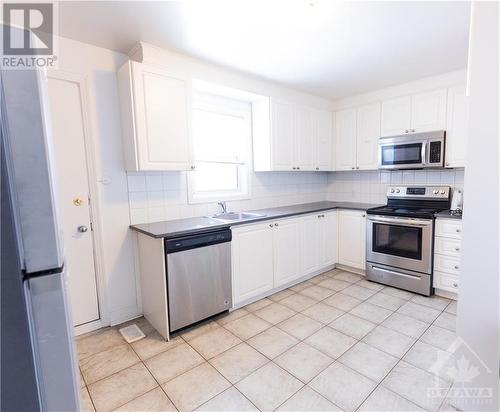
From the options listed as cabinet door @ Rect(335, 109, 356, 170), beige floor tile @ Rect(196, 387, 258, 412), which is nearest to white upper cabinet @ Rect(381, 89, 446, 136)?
cabinet door @ Rect(335, 109, 356, 170)

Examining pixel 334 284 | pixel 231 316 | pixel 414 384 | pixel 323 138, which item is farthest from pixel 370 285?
pixel 323 138

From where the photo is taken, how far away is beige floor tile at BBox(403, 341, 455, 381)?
6.05 ft

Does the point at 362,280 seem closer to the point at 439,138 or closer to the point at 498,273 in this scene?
the point at 439,138

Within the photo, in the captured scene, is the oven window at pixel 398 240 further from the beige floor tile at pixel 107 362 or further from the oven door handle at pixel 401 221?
the beige floor tile at pixel 107 362

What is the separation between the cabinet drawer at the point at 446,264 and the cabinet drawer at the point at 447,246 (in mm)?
45

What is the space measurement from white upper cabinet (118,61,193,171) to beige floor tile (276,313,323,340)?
1.73 m

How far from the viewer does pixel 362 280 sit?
349 cm

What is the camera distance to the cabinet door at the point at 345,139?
3.96 metres

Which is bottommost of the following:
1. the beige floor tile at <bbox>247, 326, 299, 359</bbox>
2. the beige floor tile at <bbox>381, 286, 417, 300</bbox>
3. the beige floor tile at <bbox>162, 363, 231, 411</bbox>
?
the beige floor tile at <bbox>381, 286, 417, 300</bbox>

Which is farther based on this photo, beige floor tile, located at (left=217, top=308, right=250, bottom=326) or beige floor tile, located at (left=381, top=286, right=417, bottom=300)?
beige floor tile, located at (left=381, top=286, right=417, bottom=300)

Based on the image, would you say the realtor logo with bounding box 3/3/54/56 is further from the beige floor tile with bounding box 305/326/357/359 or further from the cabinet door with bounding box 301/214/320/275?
the cabinet door with bounding box 301/214/320/275

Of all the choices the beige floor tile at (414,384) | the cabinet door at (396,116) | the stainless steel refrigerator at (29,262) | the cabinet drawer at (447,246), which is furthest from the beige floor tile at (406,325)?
the stainless steel refrigerator at (29,262)

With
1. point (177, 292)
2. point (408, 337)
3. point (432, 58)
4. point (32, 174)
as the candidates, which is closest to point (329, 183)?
point (432, 58)

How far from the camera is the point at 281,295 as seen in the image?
3115mm
